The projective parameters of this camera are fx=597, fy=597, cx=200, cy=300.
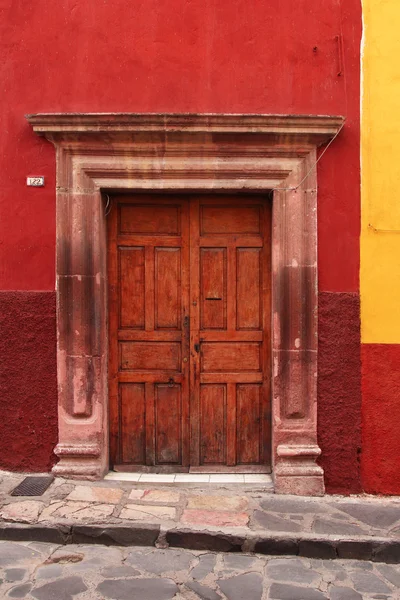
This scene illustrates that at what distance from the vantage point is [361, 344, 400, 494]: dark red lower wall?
16.1 ft

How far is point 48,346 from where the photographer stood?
502 centimetres

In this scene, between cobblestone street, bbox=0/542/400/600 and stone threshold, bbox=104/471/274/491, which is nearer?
cobblestone street, bbox=0/542/400/600

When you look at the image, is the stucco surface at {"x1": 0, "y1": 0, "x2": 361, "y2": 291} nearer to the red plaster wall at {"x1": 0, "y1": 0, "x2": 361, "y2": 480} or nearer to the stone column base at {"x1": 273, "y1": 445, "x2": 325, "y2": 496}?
the red plaster wall at {"x1": 0, "y1": 0, "x2": 361, "y2": 480}

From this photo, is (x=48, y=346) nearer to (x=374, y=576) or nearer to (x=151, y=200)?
(x=151, y=200)

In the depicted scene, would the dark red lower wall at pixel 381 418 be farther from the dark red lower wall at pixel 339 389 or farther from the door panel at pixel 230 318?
the door panel at pixel 230 318

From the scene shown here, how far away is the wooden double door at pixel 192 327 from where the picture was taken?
516 cm

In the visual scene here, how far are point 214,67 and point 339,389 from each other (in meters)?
2.86

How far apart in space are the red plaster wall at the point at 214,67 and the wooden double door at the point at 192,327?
59cm

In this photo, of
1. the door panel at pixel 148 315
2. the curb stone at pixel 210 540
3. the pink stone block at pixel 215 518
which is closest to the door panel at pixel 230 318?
the door panel at pixel 148 315

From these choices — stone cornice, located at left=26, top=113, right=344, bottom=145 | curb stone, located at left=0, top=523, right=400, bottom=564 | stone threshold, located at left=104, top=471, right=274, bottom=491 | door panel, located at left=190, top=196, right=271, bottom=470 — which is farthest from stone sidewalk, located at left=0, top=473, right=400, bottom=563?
stone cornice, located at left=26, top=113, right=344, bottom=145

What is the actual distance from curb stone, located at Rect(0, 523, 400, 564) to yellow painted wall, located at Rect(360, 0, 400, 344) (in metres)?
1.67

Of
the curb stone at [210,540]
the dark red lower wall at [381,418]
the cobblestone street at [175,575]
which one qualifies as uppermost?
the dark red lower wall at [381,418]

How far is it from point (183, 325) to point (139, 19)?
259cm

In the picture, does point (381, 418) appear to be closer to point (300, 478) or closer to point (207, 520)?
point (300, 478)
